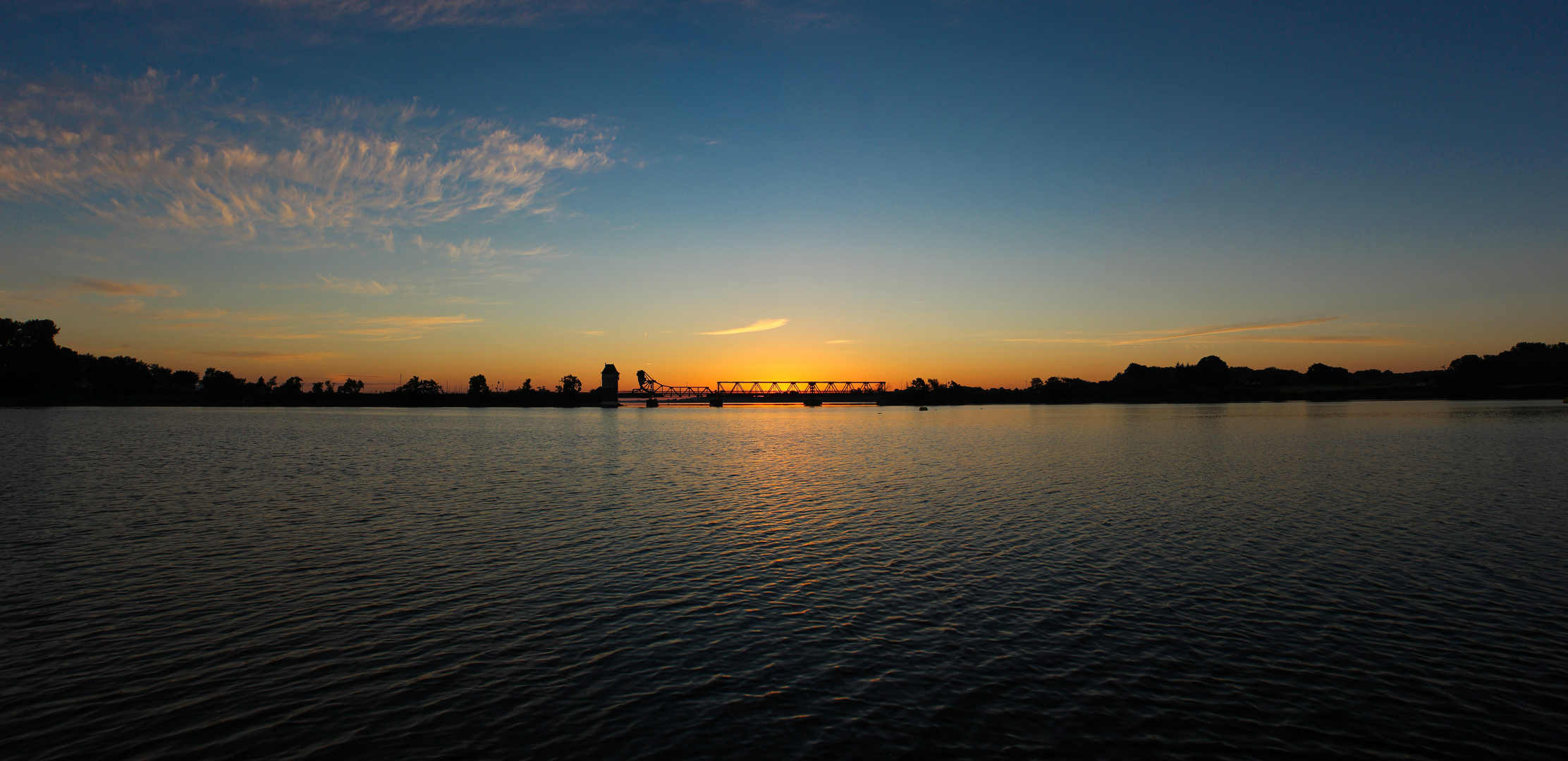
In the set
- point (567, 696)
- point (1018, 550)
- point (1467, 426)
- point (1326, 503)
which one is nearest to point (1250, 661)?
point (1018, 550)

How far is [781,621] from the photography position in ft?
60.3

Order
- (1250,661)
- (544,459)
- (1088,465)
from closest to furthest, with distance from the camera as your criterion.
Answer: (1250,661)
(1088,465)
(544,459)

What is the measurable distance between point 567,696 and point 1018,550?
18.8 metres

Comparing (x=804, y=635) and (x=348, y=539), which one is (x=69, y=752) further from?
(x=348, y=539)

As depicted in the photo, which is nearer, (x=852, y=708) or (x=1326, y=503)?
(x=852, y=708)

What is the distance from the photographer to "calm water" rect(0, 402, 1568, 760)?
12.0m

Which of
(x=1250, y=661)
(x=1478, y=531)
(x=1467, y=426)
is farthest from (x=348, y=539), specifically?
(x=1467, y=426)

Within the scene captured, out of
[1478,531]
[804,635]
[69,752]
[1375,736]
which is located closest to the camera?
[69,752]

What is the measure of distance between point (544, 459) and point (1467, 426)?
133 meters

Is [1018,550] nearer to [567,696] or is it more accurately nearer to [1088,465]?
[567,696]

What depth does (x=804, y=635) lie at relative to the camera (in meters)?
17.2

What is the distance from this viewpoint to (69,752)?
10.9 m

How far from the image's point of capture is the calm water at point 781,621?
12.0 metres

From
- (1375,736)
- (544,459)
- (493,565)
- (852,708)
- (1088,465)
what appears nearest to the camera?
(1375,736)
